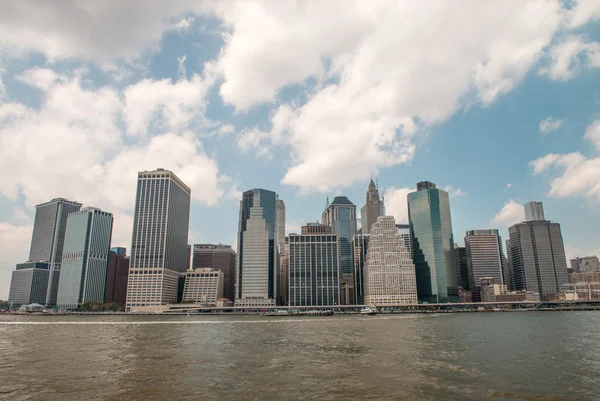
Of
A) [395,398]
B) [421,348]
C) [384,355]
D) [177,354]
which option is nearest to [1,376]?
[177,354]

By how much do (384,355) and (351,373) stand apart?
547 inches

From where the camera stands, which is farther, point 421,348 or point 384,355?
point 421,348

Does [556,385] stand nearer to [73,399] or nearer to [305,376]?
[305,376]

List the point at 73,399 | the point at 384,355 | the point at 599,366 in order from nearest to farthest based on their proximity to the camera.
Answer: the point at 73,399 < the point at 599,366 < the point at 384,355

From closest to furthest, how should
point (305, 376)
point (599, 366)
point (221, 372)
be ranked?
point (305, 376)
point (221, 372)
point (599, 366)

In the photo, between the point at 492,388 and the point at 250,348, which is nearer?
the point at 492,388

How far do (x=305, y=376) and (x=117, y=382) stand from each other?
1711 cm

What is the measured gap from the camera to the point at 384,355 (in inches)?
2127

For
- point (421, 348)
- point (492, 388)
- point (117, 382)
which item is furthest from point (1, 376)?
point (421, 348)

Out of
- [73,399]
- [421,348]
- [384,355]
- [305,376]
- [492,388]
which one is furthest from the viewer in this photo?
[421,348]

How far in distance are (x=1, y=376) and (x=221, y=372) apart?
20984 mm

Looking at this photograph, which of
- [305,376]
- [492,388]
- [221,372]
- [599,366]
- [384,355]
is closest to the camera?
[492,388]

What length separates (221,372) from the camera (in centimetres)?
4306

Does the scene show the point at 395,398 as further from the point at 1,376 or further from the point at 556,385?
the point at 1,376
